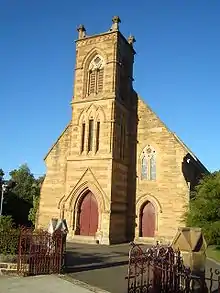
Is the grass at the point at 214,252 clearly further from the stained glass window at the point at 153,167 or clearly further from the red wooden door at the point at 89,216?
the red wooden door at the point at 89,216

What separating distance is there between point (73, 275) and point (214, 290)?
5143mm

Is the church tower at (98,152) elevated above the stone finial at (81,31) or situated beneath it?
situated beneath

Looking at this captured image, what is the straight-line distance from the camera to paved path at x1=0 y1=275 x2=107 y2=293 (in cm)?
1080

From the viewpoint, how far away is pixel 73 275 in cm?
1381

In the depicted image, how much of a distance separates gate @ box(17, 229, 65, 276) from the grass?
10.0 meters

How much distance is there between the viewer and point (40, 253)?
44.3 feet

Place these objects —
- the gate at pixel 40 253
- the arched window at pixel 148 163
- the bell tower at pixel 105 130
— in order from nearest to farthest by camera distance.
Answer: the gate at pixel 40 253
the bell tower at pixel 105 130
the arched window at pixel 148 163

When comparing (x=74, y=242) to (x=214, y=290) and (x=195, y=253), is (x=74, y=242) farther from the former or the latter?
(x=195, y=253)

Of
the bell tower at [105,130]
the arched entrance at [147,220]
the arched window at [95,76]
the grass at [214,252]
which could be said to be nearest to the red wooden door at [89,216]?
the bell tower at [105,130]

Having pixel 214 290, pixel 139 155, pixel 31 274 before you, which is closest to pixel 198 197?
pixel 139 155

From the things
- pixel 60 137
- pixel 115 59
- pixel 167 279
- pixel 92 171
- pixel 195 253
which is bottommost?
pixel 167 279

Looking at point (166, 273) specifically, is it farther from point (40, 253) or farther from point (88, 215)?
point (88, 215)

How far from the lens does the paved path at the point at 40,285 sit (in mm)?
10805

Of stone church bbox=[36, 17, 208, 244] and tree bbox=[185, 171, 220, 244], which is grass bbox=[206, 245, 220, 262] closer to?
tree bbox=[185, 171, 220, 244]
